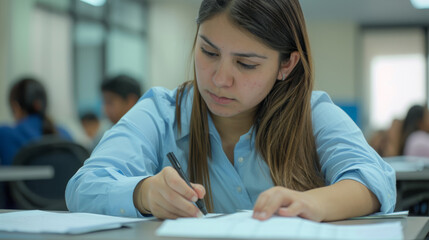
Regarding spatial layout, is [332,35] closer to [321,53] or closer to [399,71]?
[321,53]

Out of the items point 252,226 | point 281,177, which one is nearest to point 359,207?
point 281,177

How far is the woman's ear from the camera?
1.45 meters

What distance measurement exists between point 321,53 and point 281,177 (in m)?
10.0

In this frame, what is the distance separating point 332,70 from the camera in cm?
1111

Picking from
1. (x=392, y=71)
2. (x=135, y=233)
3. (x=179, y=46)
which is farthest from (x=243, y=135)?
(x=392, y=71)

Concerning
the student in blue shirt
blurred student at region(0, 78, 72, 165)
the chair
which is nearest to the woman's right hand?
the student in blue shirt

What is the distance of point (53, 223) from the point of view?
930 millimetres

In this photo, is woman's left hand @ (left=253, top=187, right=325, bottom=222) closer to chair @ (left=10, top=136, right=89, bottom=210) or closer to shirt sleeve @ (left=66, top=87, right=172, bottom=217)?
shirt sleeve @ (left=66, top=87, right=172, bottom=217)

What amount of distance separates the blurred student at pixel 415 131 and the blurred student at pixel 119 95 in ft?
7.71

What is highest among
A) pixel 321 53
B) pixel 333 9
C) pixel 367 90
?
pixel 333 9

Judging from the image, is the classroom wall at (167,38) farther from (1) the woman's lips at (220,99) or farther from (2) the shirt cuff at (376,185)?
(2) the shirt cuff at (376,185)

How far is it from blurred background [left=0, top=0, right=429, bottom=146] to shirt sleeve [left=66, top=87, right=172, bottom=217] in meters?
5.14

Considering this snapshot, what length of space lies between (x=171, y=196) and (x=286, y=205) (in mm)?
213

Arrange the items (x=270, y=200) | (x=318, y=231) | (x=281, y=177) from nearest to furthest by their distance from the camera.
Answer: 1. (x=318, y=231)
2. (x=270, y=200)
3. (x=281, y=177)
